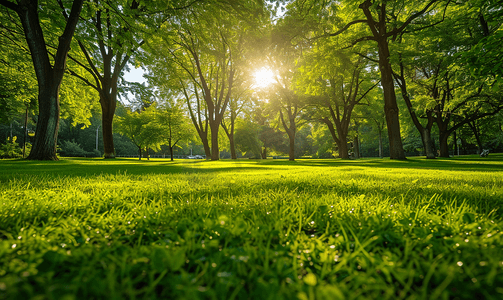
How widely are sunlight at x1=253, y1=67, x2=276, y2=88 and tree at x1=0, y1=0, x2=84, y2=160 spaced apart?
1424cm

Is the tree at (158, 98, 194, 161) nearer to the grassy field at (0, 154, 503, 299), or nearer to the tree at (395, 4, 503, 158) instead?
the tree at (395, 4, 503, 158)

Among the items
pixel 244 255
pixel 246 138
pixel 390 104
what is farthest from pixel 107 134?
pixel 246 138

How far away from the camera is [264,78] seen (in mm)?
21750

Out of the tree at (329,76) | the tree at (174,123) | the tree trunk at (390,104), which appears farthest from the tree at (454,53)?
the tree at (174,123)

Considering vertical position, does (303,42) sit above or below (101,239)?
above

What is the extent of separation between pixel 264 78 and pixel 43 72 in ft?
55.7

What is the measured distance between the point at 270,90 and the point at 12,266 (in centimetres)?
2170

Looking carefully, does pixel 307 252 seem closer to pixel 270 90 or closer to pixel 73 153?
pixel 270 90

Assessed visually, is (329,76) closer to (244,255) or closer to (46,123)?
(46,123)

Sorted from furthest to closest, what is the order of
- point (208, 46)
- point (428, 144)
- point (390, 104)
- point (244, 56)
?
point (428, 144) → point (244, 56) → point (208, 46) → point (390, 104)

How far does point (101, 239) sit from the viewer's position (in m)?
1.34

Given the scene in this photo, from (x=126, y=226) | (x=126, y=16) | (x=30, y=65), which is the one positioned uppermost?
(x=30, y=65)

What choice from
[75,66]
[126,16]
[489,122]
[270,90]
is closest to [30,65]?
[75,66]

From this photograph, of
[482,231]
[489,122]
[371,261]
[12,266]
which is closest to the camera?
[12,266]
